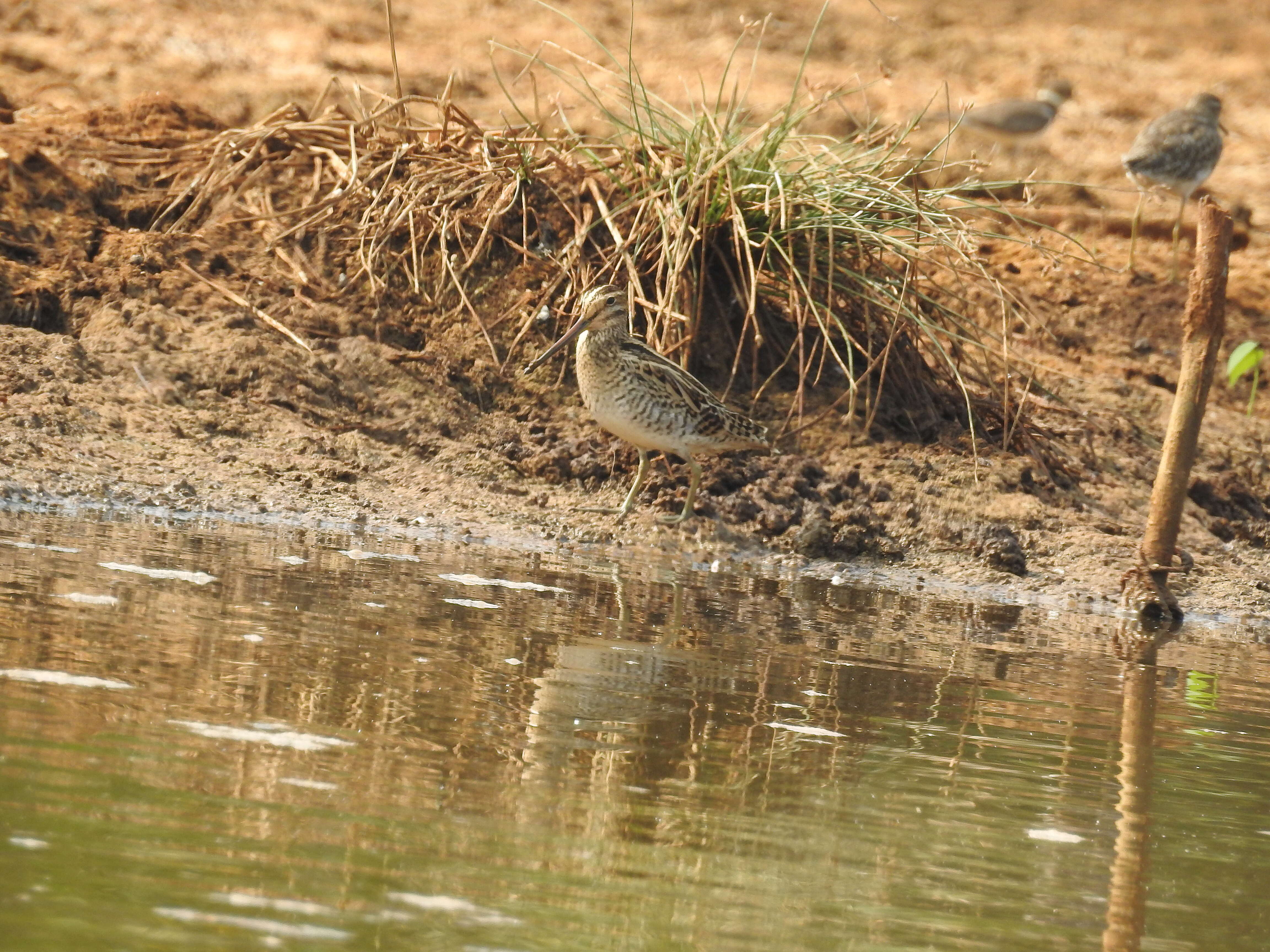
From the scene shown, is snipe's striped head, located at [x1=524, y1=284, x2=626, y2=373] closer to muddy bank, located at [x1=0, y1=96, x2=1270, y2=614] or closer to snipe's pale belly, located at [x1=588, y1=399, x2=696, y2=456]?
snipe's pale belly, located at [x1=588, y1=399, x2=696, y2=456]

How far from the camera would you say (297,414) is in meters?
8.03

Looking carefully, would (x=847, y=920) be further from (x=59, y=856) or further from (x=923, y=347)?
(x=923, y=347)

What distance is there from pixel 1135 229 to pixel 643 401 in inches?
229

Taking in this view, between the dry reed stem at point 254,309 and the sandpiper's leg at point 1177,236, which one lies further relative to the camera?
the sandpiper's leg at point 1177,236

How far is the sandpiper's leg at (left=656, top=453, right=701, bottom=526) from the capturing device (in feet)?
25.0

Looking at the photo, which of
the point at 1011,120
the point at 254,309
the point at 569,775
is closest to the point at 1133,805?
the point at 569,775

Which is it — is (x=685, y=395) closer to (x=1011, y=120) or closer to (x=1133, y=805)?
(x=1133, y=805)

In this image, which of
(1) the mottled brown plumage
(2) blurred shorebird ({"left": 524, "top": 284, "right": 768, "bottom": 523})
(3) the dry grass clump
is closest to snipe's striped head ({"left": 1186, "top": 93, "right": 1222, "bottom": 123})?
(1) the mottled brown plumage

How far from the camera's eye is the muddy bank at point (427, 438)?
291 inches

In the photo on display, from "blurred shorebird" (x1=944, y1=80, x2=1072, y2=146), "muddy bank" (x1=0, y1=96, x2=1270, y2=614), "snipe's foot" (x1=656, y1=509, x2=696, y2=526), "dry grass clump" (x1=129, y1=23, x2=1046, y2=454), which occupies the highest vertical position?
"blurred shorebird" (x1=944, y1=80, x2=1072, y2=146)

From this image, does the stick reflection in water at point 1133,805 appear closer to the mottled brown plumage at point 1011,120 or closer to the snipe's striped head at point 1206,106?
the snipe's striped head at point 1206,106

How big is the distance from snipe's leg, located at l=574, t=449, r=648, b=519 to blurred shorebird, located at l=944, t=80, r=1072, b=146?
19.4 feet

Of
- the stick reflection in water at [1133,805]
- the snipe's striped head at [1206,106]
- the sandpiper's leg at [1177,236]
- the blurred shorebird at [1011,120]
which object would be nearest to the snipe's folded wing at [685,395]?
the stick reflection in water at [1133,805]

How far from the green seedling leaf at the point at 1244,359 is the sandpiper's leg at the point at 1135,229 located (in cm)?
136
